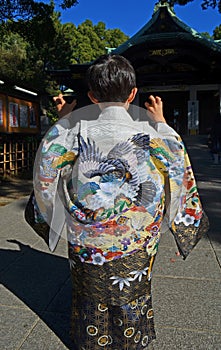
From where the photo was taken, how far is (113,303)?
160 cm

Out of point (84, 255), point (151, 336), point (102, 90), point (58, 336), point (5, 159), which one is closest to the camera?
point (102, 90)

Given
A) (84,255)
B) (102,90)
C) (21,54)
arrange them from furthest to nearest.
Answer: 1. (21,54)
2. (84,255)
3. (102,90)

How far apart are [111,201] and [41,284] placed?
158 cm

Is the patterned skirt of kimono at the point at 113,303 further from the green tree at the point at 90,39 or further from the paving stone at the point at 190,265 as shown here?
the green tree at the point at 90,39

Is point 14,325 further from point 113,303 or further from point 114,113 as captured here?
point 114,113

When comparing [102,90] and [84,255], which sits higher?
[102,90]

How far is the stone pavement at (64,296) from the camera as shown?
2.00 metres

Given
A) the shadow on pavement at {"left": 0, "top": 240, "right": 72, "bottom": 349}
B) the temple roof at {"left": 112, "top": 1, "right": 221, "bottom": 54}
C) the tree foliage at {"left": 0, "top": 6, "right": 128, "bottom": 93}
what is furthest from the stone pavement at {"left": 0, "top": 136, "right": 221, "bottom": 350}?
the tree foliage at {"left": 0, "top": 6, "right": 128, "bottom": 93}

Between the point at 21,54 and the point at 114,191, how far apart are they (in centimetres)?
2858

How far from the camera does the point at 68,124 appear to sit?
1592 millimetres

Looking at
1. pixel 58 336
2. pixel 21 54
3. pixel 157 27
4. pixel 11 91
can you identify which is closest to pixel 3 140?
pixel 11 91

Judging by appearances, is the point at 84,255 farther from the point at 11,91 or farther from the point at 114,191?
the point at 11,91

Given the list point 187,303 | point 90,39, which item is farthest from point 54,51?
point 187,303

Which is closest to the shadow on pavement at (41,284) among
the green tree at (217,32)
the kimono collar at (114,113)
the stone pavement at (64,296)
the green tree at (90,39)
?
the stone pavement at (64,296)
